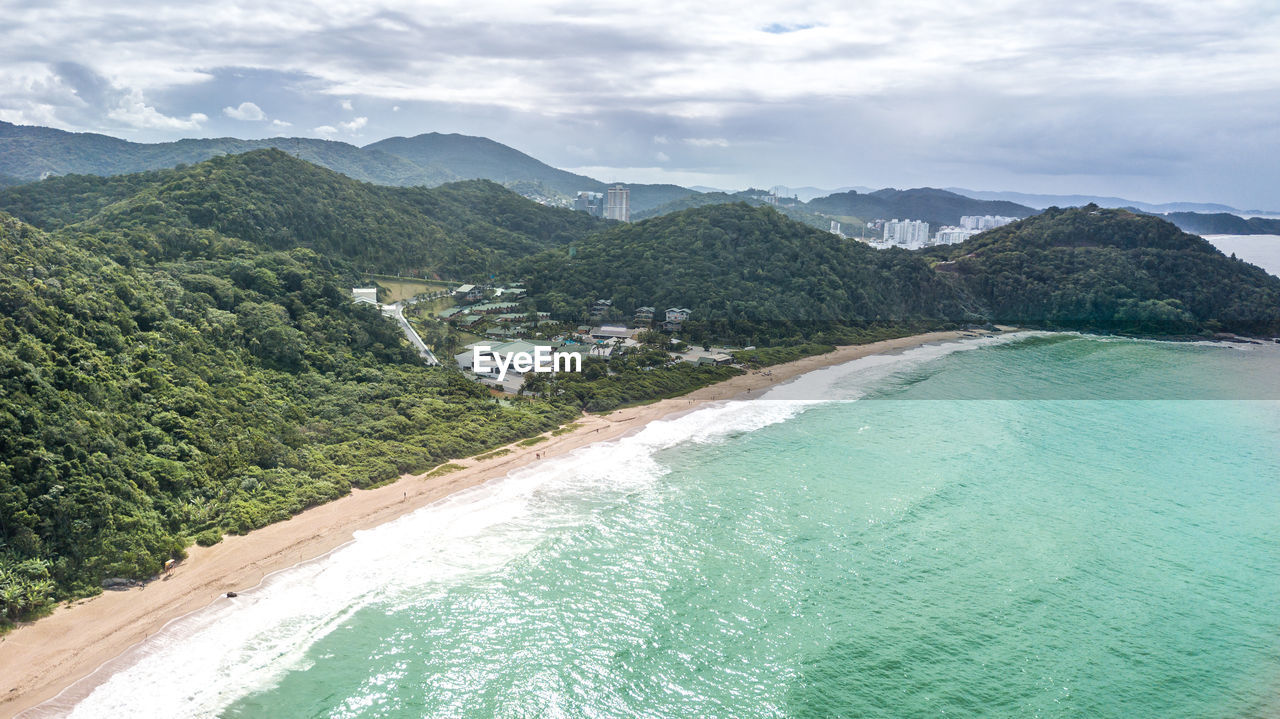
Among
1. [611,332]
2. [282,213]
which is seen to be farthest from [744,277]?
[282,213]

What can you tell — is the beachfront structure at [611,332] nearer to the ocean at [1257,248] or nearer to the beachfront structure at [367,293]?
the beachfront structure at [367,293]

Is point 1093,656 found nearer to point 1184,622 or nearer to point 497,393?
point 1184,622

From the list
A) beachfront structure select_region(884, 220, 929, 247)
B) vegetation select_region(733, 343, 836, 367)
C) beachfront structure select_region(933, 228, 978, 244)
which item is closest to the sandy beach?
vegetation select_region(733, 343, 836, 367)

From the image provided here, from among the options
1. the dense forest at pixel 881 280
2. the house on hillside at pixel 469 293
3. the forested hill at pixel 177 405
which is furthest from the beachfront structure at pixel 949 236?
the forested hill at pixel 177 405

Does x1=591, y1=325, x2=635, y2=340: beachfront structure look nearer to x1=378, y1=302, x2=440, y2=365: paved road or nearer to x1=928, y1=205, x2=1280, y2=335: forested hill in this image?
x1=378, y1=302, x2=440, y2=365: paved road

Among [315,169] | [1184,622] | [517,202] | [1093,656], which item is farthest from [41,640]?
[517,202]

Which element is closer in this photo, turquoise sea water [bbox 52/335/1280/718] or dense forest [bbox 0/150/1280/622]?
turquoise sea water [bbox 52/335/1280/718]
